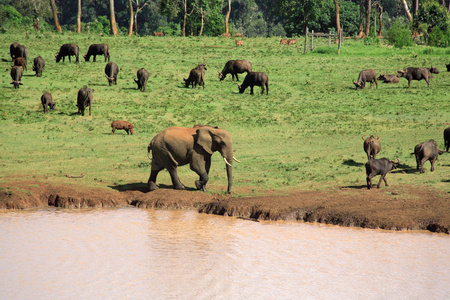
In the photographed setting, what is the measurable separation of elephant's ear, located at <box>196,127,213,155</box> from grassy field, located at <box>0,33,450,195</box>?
1640 millimetres

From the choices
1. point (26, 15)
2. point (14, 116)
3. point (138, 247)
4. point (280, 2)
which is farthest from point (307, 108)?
point (26, 15)

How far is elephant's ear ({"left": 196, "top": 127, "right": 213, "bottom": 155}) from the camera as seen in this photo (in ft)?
57.1

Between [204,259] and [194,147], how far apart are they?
17.1ft

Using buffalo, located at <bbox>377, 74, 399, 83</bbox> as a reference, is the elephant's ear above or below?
below

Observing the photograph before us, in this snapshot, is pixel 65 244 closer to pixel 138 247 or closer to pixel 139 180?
pixel 138 247

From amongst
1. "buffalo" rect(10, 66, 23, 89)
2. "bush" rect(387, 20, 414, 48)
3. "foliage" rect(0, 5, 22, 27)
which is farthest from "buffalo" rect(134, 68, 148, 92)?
"foliage" rect(0, 5, 22, 27)

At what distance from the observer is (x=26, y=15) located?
90.2 meters

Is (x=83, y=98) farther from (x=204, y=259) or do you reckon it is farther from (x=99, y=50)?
(x=204, y=259)

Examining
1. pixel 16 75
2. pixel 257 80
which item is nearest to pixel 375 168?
pixel 257 80

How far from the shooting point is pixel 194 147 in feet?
57.6

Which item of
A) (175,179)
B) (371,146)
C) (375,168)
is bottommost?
(175,179)

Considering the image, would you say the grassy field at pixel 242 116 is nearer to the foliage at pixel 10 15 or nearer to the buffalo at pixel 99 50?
the buffalo at pixel 99 50

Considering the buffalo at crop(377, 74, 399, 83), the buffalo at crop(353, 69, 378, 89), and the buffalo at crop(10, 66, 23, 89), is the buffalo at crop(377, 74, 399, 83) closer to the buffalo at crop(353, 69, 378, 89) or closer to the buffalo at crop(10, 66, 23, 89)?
the buffalo at crop(353, 69, 378, 89)

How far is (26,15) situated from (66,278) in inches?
3390
